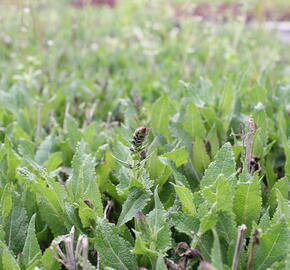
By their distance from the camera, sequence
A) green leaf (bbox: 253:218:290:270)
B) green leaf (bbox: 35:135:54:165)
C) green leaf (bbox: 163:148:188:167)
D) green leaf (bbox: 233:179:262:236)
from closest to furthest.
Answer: green leaf (bbox: 253:218:290:270) → green leaf (bbox: 233:179:262:236) → green leaf (bbox: 163:148:188:167) → green leaf (bbox: 35:135:54:165)

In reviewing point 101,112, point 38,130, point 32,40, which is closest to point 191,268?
point 38,130

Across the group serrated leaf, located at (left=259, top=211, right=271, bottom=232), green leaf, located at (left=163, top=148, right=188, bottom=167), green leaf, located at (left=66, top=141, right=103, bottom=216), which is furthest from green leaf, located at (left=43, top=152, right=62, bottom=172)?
serrated leaf, located at (left=259, top=211, right=271, bottom=232)

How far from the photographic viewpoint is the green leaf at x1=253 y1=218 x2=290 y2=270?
0.98 m

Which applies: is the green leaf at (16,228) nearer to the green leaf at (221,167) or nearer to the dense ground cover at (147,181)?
the dense ground cover at (147,181)

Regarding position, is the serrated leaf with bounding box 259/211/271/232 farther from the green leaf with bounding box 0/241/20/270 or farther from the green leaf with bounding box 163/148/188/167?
the green leaf with bounding box 0/241/20/270

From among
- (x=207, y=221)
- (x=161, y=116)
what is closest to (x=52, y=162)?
(x=161, y=116)

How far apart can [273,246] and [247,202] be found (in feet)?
0.47

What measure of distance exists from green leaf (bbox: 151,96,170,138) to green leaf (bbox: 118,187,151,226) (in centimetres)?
60

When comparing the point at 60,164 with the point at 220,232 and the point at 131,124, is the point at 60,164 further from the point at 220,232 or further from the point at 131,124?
the point at 220,232

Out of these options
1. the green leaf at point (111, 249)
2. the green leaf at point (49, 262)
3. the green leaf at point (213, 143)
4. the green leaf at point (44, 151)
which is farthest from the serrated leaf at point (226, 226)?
the green leaf at point (44, 151)

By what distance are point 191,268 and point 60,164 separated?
838 mm

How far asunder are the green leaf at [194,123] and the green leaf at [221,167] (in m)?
0.52

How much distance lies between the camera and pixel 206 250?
1051 millimetres

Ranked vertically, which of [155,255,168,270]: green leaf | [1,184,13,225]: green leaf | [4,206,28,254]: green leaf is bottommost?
[4,206,28,254]: green leaf
